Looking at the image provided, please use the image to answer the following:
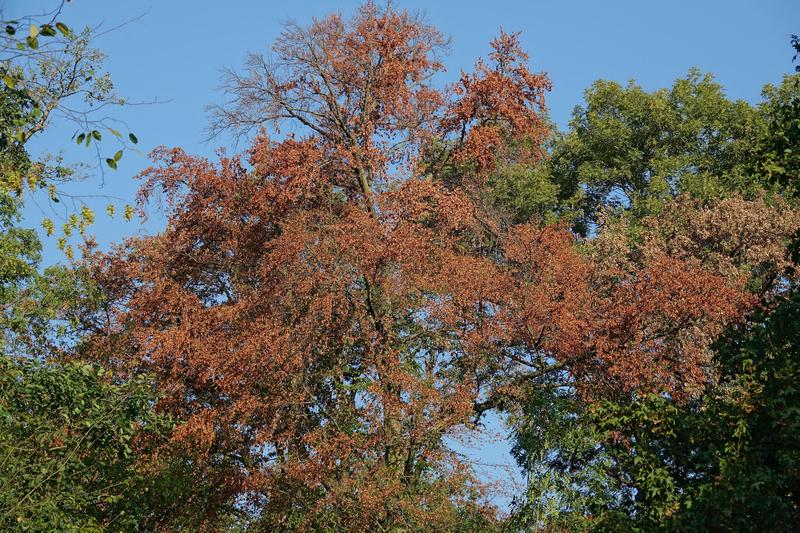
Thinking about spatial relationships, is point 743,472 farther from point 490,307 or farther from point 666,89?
point 666,89

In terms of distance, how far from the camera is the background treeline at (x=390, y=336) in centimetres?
1709

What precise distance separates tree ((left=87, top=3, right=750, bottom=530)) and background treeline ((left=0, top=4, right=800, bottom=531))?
0.09 m

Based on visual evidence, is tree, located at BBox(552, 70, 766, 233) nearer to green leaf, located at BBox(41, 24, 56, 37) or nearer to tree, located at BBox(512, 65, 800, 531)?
tree, located at BBox(512, 65, 800, 531)

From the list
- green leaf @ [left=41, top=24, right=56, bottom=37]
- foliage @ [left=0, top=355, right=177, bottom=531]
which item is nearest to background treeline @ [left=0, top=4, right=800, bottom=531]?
foliage @ [left=0, top=355, right=177, bottom=531]

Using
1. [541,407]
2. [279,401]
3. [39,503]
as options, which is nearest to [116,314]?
[279,401]

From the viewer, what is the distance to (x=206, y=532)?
25000 mm

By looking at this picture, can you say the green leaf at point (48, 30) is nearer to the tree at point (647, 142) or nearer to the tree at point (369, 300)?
the tree at point (369, 300)

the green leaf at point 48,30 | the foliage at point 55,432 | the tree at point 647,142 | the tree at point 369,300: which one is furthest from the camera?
the tree at point 647,142

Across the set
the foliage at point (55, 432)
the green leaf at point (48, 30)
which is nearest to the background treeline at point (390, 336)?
the foliage at point (55, 432)

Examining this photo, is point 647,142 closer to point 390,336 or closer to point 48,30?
point 390,336

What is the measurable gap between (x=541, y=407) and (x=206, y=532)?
8.36 m

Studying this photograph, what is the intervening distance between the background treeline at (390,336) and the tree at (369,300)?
9 cm

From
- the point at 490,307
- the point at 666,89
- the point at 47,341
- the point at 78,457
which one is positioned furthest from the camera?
the point at 666,89

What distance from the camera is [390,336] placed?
26812mm
